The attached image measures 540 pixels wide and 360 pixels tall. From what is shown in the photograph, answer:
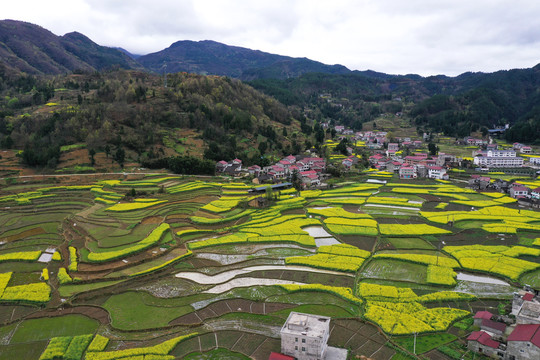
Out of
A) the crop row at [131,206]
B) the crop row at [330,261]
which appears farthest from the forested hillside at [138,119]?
the crop row at [330,261]

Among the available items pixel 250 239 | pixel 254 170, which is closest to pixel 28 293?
pixel 250 239

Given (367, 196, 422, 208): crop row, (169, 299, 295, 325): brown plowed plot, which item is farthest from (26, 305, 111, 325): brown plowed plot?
(367, 196, 422, 208): crop row

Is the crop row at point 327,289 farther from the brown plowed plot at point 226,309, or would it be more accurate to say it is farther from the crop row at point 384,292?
the brown plowed plot at point 226,309

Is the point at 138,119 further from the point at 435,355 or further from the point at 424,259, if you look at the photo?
the point at 435,355

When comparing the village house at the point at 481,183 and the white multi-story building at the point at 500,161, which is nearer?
the village house at the point at 481,183

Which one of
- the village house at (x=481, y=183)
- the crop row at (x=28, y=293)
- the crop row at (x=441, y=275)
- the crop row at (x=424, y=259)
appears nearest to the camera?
the crop row at (x=28, y=293)

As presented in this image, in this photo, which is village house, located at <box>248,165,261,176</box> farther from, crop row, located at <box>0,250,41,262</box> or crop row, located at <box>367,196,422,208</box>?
crop row, located at <box>0,250,41,262</box>

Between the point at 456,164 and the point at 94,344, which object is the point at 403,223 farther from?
the point at 456,164
